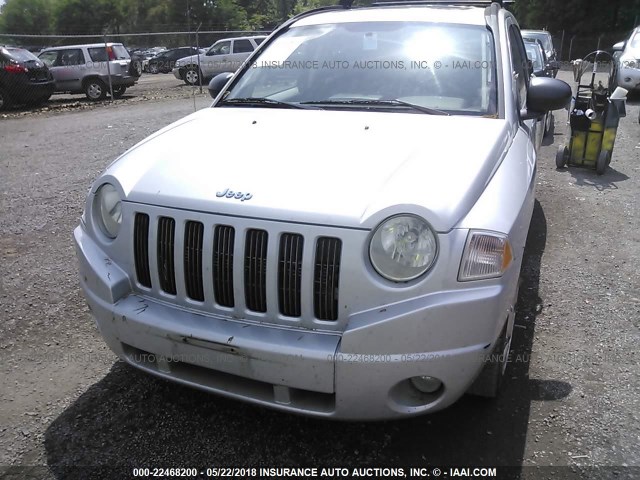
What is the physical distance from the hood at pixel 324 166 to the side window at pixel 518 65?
73 cm

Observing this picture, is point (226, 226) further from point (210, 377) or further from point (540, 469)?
point (540, 469)

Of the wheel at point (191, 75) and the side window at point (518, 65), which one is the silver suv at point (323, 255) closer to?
the side window at point (518, 65)

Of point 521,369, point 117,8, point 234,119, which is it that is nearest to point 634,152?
point 521,369

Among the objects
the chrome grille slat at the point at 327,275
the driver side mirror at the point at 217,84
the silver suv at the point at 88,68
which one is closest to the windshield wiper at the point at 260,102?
the driver side mirror at the point at 217,84

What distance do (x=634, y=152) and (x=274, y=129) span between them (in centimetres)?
737

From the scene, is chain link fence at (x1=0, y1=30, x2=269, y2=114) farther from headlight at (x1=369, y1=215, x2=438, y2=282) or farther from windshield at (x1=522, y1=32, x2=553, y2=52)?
headlight at (x1=369, y1=215, x2=438, y2=282)

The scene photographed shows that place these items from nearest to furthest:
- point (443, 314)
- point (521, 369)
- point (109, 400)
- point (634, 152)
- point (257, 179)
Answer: point (443, 314)
point (257, 179)
point (109, 400)
point (521, 369)
point (634, 152)

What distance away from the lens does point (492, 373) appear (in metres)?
2.56

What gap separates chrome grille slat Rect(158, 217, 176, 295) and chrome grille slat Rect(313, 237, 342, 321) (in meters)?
0.69

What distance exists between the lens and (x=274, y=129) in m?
3.01

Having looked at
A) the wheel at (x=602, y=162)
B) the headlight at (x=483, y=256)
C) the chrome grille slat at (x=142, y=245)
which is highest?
the headlight at (x=483, y=256)

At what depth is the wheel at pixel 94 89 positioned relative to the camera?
56.9ft

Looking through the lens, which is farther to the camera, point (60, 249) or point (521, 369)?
point (60, 249)

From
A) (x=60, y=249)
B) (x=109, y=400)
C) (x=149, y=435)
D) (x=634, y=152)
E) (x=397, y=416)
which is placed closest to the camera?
(x=397, y=416)
